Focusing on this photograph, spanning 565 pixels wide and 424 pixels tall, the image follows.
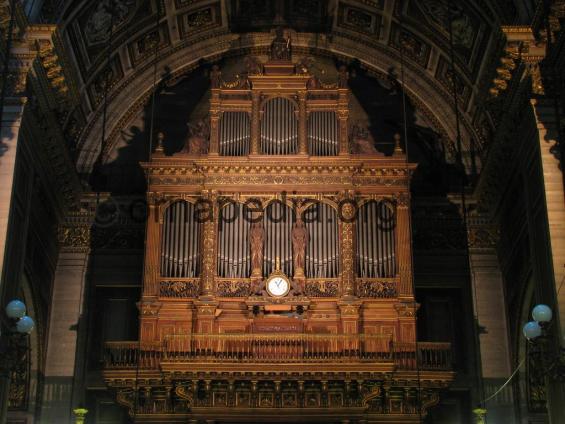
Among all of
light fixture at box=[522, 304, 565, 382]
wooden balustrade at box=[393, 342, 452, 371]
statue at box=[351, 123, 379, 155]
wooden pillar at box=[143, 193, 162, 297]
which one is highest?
statue at box=[351, 123, 379, 155]

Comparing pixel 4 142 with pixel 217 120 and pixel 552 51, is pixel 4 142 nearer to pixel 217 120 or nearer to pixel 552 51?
pixel 217 120

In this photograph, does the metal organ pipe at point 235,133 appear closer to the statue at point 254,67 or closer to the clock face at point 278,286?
the statue at point 254,67

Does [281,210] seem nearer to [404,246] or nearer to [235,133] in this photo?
[235,133]

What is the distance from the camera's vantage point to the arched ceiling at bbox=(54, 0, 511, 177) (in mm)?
25969

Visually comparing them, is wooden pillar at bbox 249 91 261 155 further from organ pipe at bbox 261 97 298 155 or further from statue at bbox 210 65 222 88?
statue at bbox 210 65 222 88

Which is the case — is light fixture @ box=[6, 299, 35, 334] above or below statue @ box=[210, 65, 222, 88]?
below

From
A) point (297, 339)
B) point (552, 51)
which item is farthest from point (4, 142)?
point (552, 51)

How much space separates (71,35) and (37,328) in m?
6.69

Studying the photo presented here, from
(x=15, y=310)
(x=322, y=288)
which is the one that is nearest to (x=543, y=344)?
(x=322, y=288)

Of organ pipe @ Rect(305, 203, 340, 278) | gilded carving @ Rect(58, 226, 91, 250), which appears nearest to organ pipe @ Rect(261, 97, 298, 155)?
organ pipe @ Rect(305, 203, 340, 278)

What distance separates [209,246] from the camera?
23344 millimetres

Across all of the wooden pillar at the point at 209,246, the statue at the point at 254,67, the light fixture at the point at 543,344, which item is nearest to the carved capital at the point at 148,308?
the wooden pillar at the point at 209,246

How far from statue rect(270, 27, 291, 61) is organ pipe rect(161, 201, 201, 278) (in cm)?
428

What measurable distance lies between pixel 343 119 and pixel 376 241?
297 cm
